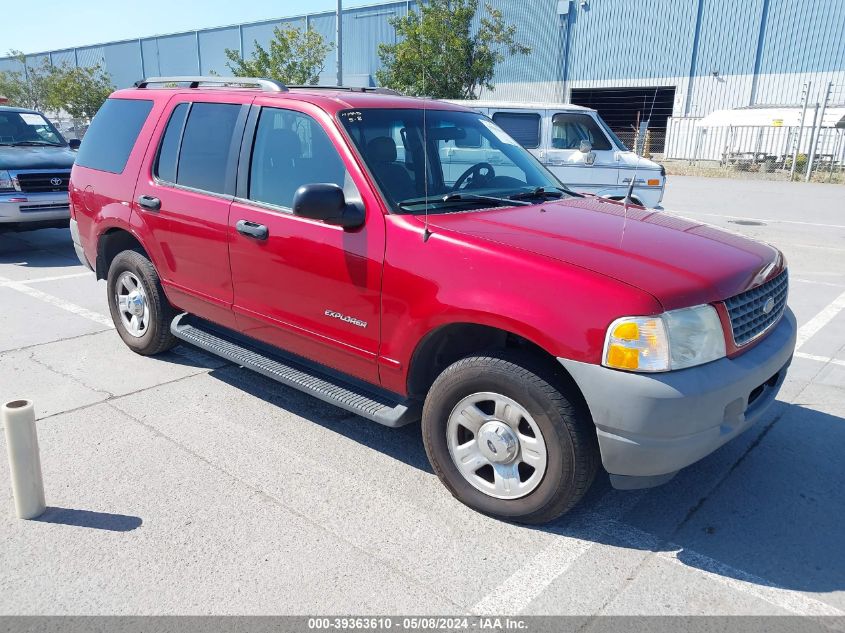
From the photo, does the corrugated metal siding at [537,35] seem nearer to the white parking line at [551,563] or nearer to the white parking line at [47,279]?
the white parking line at [47,279]

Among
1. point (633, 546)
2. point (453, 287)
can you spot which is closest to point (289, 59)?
point (453, 287)

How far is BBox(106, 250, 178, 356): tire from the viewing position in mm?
4980

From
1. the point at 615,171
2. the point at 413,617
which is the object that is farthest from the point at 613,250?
the point at 615,171

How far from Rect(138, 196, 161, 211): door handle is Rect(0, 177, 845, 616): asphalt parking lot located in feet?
3.98

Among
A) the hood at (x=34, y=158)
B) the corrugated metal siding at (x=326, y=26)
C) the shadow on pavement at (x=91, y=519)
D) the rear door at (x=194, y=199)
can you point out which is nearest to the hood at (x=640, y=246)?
the rear door at (x=194, y=199)

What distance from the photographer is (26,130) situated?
10.5 meters

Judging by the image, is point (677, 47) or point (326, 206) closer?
point (326, 206)

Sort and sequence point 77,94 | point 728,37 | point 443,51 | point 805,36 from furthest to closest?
point 77,94
point 728,37
point 805,36
point 443,51

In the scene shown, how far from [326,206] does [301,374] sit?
1.10m

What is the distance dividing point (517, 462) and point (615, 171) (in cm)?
847

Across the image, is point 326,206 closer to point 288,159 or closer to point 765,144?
point 288,159

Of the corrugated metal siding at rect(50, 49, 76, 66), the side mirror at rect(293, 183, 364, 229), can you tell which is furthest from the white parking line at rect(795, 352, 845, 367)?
the corrugated metal siding at rect(50, 49, 76, 66)

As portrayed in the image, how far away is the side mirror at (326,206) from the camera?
3.35 m

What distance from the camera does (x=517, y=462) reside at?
322cm
